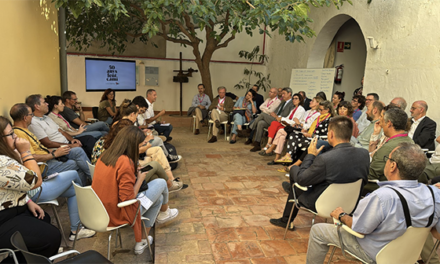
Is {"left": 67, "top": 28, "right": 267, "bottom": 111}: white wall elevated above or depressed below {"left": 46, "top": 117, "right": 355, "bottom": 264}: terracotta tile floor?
above

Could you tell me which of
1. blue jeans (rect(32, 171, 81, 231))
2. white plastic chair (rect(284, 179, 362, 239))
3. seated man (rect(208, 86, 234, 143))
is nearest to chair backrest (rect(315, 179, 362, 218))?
white plastic chair (rect(284, 179, 362, 239))

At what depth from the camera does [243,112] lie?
715 cm

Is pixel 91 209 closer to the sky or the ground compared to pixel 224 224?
closer to the sky

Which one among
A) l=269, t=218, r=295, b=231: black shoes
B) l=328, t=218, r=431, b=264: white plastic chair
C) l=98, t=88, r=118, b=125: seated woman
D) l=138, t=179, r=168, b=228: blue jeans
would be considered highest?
l=98, t=88, r=118, b=125: seated woman

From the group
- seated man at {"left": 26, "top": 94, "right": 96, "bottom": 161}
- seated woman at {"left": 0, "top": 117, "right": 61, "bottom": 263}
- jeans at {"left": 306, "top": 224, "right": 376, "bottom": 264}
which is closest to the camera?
seated woman at {"left": 0, "top": 117, "right": 61, "bottom": 263}

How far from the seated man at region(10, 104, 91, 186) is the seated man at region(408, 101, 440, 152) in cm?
414

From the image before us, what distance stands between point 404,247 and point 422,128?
8.78 ft

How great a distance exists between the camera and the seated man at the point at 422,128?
3.84 metres

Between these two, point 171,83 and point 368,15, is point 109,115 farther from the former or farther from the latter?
point 368,15

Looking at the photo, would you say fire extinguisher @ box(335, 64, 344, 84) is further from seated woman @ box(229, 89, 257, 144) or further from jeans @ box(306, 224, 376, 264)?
jeans @ box(306, 224, 376, 264)

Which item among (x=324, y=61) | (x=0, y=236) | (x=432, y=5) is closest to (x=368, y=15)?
(x=432, y=5)

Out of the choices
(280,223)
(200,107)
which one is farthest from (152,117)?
(280,223)

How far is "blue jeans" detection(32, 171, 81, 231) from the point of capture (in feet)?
8.62

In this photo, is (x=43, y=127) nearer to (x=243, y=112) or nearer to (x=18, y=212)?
(x=18, y=212)
